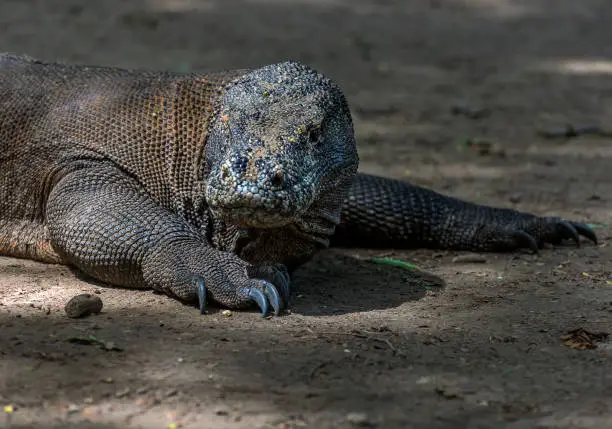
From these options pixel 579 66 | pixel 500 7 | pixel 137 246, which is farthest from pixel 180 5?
pixel 137 246

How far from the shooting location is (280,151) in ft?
13.8

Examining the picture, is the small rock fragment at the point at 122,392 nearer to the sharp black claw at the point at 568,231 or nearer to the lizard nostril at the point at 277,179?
the lizard nostril at the point at 277,179

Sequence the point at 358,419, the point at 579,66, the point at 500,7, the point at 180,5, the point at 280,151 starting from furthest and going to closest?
the point at 500,7
the point at 180,5
the point at 579,66
the point at 280,151
the point at 358,419

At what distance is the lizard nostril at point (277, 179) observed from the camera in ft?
13.3

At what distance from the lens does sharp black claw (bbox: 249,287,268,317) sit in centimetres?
434

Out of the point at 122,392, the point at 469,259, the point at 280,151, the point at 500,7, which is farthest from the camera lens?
the point at 500,7

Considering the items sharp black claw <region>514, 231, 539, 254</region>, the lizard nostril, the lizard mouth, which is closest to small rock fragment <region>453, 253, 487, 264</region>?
sharp black claw <region>514, 231, 539, 254</region>

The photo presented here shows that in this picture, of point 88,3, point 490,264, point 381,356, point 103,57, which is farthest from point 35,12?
point 381,356

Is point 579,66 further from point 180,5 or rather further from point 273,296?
point 273,296

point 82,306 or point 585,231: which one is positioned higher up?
point 585,231

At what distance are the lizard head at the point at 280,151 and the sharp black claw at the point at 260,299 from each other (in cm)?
34

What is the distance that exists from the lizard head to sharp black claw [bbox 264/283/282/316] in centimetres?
32

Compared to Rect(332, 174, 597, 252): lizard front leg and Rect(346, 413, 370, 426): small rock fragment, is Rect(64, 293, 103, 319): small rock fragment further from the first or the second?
Rect(332, 174, 597, 252): lizard front leg

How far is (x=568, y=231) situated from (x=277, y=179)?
251cm
